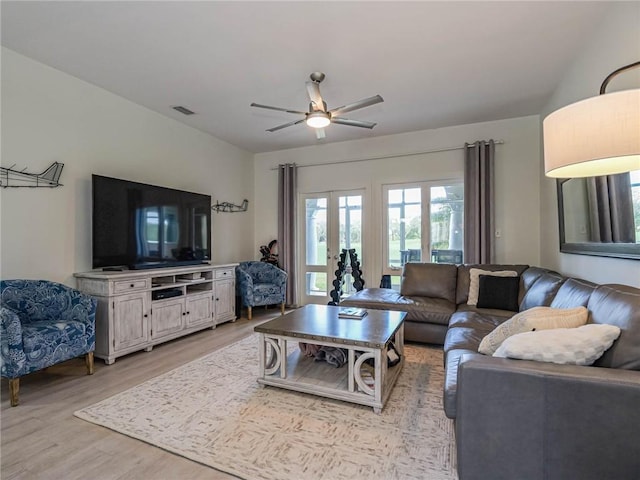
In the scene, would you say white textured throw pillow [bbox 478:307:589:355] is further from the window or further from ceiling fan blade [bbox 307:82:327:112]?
the window

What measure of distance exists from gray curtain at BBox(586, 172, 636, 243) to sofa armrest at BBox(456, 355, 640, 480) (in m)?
1.30

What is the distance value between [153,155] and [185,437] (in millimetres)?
3447

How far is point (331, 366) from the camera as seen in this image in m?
2.67

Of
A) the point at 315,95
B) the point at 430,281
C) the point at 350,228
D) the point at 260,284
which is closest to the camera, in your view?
the point at 315,95

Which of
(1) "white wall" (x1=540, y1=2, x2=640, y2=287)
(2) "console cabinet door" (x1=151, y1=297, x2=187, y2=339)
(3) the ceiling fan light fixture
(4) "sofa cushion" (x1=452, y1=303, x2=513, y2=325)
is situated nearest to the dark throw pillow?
(4) "sofa cushion" (x1=452, y1=303, x2=513, y2=325)

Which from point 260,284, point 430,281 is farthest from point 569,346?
point 260,284

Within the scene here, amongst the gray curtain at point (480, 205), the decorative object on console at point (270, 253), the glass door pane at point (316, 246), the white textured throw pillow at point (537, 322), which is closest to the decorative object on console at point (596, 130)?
the white textured throw pillow at point (537, 322)

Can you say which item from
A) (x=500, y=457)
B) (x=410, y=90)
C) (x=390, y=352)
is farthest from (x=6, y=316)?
(x=410, y=90)

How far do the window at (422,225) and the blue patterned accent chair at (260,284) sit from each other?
172 centimetres

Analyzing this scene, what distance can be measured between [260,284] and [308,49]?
11.4ft

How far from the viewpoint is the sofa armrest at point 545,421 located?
119 cm

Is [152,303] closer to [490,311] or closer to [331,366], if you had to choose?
[331,366]

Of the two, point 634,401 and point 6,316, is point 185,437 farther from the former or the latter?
point 634,401

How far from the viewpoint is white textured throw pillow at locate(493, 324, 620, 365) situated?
1365 mm
